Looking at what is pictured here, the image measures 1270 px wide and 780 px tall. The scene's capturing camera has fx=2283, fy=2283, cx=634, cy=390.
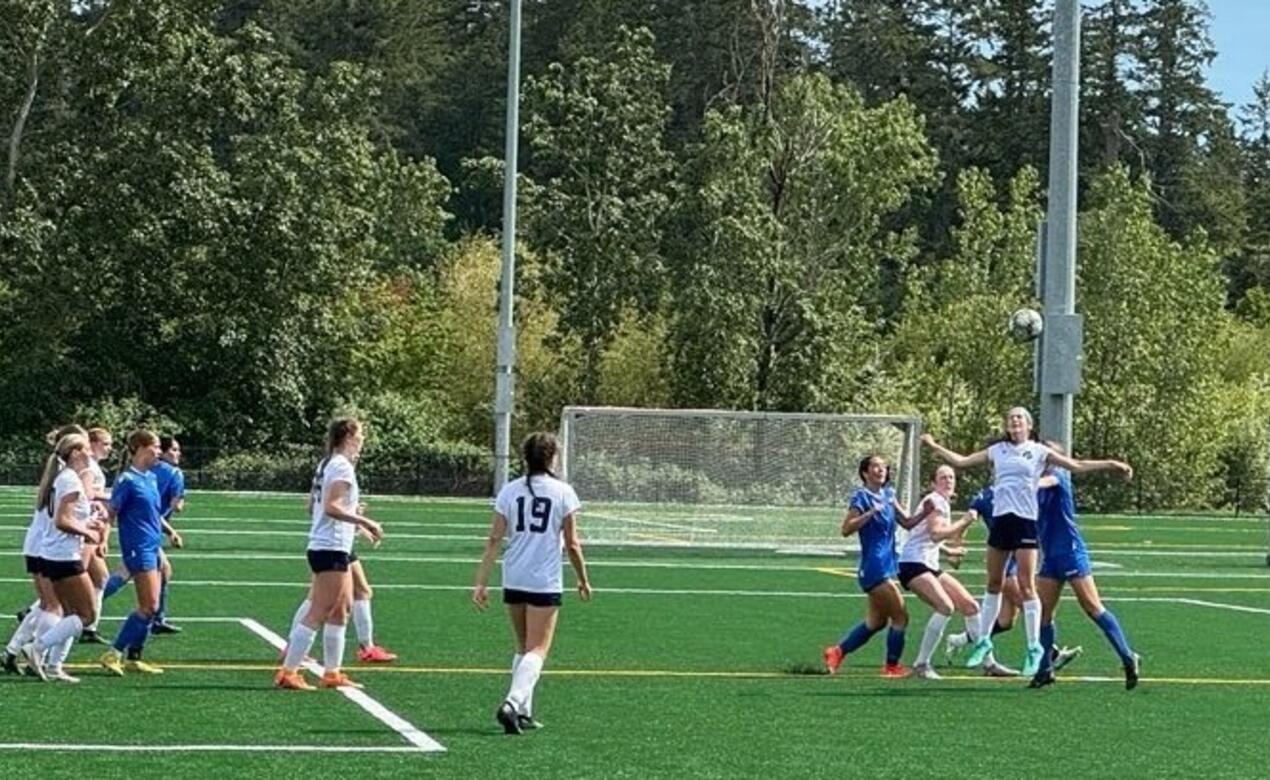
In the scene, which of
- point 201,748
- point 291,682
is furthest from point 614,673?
point 201,748

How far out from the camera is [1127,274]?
2443 inches

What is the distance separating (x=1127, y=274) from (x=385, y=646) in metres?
46.5

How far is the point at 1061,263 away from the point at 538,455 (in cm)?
717

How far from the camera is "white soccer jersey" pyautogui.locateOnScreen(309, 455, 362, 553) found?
1433 centimetres

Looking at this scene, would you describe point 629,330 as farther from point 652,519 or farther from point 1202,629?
point 1202,629

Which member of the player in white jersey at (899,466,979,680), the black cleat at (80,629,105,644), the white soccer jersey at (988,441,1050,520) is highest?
the white soccer jersey at (988,441,1050,520)

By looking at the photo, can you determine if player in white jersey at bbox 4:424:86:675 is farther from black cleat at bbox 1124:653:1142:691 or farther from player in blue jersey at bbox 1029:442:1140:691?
black cleat at bbox 1124:653:1142:691

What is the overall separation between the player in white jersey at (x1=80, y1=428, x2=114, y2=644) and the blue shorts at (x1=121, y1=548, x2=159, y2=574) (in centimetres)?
25

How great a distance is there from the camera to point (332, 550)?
14.6 meters

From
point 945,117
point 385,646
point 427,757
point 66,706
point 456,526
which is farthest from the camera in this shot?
point 945,117

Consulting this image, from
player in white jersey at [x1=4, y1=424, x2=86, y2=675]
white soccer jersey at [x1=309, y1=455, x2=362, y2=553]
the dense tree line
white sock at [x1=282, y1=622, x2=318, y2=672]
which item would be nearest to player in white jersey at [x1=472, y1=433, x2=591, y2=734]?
white soccer jersey at [x1=309, y1=455, x2=362, y2=553]

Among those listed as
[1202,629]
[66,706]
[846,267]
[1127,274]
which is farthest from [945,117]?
→ [66,706]

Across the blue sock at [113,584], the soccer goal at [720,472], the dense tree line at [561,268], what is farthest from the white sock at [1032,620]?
the dense tree line at [561,268]

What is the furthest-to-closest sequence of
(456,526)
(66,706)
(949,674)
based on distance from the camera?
1. (456,526)
2. (949,674)
3. (66,706)
